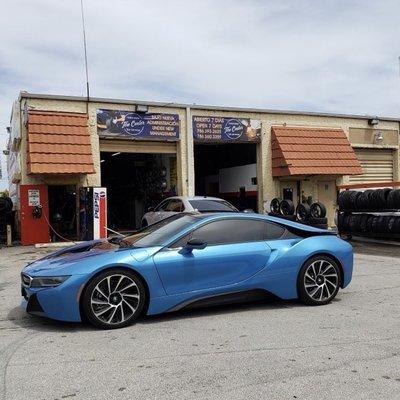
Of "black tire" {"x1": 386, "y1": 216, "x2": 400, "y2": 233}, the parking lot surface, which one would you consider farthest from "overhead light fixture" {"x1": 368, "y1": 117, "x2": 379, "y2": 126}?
the parking lot surface

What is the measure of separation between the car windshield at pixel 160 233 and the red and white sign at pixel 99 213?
10116mm

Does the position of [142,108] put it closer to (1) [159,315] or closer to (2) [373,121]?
(2) [373,121]

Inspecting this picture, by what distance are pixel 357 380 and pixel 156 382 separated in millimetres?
1636

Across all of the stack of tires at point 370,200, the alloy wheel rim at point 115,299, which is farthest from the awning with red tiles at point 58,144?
the alloy wheel rim at point 115,299

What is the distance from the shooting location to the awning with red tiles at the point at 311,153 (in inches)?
854

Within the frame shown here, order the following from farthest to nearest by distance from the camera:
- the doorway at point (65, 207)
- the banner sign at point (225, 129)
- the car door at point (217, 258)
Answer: the banner sign at point (225, 129), the doorway at point (65, 207), the car door at point (217, 258)

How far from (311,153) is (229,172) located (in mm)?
4891

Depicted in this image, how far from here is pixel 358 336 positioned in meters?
5.42

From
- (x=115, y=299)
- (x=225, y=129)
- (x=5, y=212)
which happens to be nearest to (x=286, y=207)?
(x=225, y=129)

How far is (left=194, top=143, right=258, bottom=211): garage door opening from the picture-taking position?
23.6 m

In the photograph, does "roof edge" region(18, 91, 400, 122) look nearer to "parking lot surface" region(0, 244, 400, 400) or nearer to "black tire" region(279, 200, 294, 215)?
"black tire" region(279, 200, 294, 215)

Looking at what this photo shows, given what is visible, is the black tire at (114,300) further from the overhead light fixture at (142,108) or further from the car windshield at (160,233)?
the overhead light fixture at (142,108)

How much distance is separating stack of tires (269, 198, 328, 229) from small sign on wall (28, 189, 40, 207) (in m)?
8.31

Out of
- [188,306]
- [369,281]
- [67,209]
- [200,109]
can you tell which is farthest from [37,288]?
[200,109]
